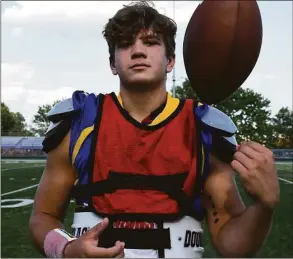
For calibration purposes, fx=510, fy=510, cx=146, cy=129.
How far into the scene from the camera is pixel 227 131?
1800mm

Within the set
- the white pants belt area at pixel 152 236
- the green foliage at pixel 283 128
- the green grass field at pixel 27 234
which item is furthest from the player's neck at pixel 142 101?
the green foliage at pixel 283 128

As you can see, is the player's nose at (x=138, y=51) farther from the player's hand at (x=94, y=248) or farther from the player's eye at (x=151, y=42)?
the player's hand at (x=94, y=248)

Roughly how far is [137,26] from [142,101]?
28 cm

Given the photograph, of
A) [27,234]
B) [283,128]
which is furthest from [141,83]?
[283,128]

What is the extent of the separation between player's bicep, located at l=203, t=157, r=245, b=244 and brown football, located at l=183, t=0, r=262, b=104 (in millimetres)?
277

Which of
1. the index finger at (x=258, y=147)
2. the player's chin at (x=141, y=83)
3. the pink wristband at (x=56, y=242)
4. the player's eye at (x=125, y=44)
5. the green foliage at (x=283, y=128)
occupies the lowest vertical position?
the green foliage at (x=283, y=128)

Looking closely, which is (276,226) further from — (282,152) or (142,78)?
(282,152)

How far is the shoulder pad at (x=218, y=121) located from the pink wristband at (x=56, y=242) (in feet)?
2.01

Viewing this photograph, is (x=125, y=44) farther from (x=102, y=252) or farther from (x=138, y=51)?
(x=102, y=252)

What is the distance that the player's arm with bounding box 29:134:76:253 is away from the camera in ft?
6.03

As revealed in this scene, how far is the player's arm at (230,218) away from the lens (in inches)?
62.7

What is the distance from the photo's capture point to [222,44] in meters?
1.69

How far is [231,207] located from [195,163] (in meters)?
0.20

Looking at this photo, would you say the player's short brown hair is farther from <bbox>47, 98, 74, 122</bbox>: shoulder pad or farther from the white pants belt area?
the white pants belt area
